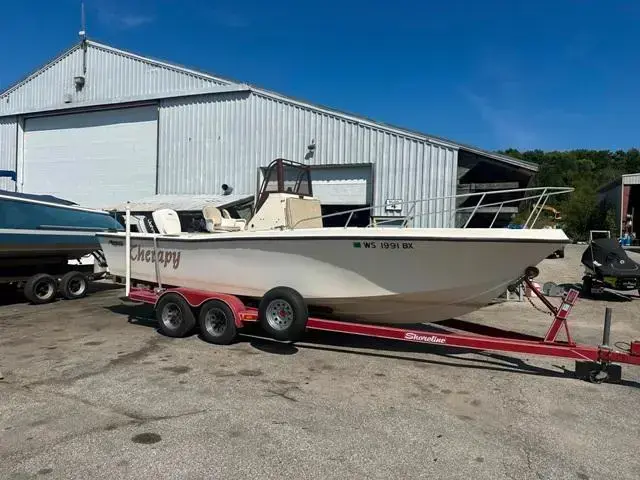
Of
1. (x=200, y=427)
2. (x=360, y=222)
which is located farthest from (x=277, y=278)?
(x=360, y=222)

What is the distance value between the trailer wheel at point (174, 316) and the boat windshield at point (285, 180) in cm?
175

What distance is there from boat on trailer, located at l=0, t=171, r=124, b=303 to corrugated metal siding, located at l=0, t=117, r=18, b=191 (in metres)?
12.2

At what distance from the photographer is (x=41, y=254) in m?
10.2

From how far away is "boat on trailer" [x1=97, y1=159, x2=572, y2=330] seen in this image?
5.22m

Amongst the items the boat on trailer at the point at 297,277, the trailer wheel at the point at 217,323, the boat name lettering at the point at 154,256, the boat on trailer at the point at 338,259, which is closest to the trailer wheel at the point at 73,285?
the boat on trailer at the point at 297,277

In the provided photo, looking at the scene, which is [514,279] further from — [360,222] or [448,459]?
[360,222]

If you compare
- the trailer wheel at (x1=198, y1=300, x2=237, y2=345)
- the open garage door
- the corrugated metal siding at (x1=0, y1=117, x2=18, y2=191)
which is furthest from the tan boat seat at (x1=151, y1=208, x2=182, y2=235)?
the corrugated metal siding at (x1=0, y1=117, x2=18, y2=191)

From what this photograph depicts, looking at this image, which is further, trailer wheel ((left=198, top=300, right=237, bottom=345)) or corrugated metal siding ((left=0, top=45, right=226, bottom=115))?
corrugated metal siding ((left=0, top=45, right=226, bottom=115))

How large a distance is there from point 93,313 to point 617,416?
25.5ft

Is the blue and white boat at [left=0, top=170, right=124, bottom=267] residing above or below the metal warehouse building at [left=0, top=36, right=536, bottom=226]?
below

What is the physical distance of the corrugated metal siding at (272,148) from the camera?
553 inches

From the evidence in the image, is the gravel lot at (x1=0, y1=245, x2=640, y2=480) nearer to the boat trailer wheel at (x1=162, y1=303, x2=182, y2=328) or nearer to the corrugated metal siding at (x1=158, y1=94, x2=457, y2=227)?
the boat trailer wheel at (x1=162, y1=303, x2=182, y2=328)

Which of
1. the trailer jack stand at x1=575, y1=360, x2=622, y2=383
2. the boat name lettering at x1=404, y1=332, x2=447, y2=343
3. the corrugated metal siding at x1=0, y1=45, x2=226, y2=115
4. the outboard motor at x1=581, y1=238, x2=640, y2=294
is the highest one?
the corrugated metal siding at x1=0, y1=45, x2=226, y2=115

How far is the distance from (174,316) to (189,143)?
1177cm
